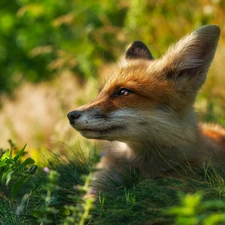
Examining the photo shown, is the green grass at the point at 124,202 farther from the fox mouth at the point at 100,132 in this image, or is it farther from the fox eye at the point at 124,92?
the fox eye at the point at 124,92

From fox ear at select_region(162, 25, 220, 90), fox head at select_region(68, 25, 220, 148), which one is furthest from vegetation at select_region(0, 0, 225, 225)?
fox ear at select_region(162, 25, 220, 90)

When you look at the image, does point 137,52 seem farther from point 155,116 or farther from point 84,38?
point 84,38

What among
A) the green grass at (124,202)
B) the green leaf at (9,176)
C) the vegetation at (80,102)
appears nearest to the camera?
the green grass at (124,202)

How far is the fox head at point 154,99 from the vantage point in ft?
14.8

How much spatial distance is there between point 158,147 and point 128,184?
17.0 inches

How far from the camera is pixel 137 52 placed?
5875 millimetres

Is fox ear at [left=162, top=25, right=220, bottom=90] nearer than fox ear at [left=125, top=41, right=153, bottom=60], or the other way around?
fox ear at [left=162, top=25, right=220, bottom=90]

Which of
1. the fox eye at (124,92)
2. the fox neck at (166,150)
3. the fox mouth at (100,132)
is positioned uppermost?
the fox eye at (124,92)

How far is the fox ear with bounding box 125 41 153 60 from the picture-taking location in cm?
583

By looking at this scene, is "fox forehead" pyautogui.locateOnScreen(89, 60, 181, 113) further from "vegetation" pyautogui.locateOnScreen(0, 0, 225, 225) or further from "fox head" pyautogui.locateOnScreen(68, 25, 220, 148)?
"vegetation" pyautogui.locateOnScreen(0, 0, 225, 225)

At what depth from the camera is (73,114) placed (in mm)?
4500

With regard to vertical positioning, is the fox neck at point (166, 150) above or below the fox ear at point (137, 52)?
below

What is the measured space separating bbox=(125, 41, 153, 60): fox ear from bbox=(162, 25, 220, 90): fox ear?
37.2 inches

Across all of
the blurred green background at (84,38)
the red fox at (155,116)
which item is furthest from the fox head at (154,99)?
the blurred green background at (84,38)
